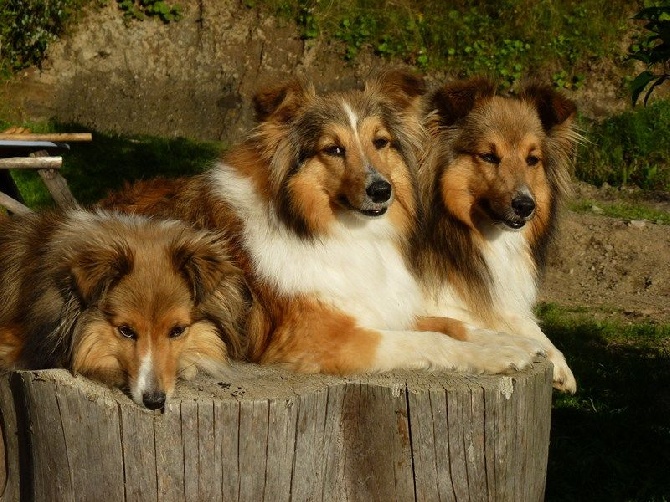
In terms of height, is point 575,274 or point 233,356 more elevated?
point 233,356

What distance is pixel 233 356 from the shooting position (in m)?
4.46

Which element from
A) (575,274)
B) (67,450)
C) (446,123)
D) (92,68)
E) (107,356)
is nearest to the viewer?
(67,450)

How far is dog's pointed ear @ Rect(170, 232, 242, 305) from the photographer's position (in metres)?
4.14

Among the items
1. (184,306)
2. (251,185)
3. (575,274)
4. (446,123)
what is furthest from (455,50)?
(184,306)

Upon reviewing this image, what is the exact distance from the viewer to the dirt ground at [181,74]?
12.1 metres

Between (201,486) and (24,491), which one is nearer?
(201,486)

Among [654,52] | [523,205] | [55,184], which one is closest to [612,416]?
[523,205]

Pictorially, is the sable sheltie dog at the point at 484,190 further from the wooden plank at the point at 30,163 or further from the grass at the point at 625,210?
the grass at the point at 625,210

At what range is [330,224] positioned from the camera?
189 inches

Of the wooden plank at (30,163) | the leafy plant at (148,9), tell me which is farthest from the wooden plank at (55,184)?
the leafy plant at (148,9)

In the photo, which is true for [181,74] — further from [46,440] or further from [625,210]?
[46,440]

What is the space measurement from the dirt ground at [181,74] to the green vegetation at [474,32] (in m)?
0.24

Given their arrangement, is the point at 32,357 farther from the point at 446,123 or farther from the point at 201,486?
the point at 446,123

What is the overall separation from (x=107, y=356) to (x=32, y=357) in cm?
50
